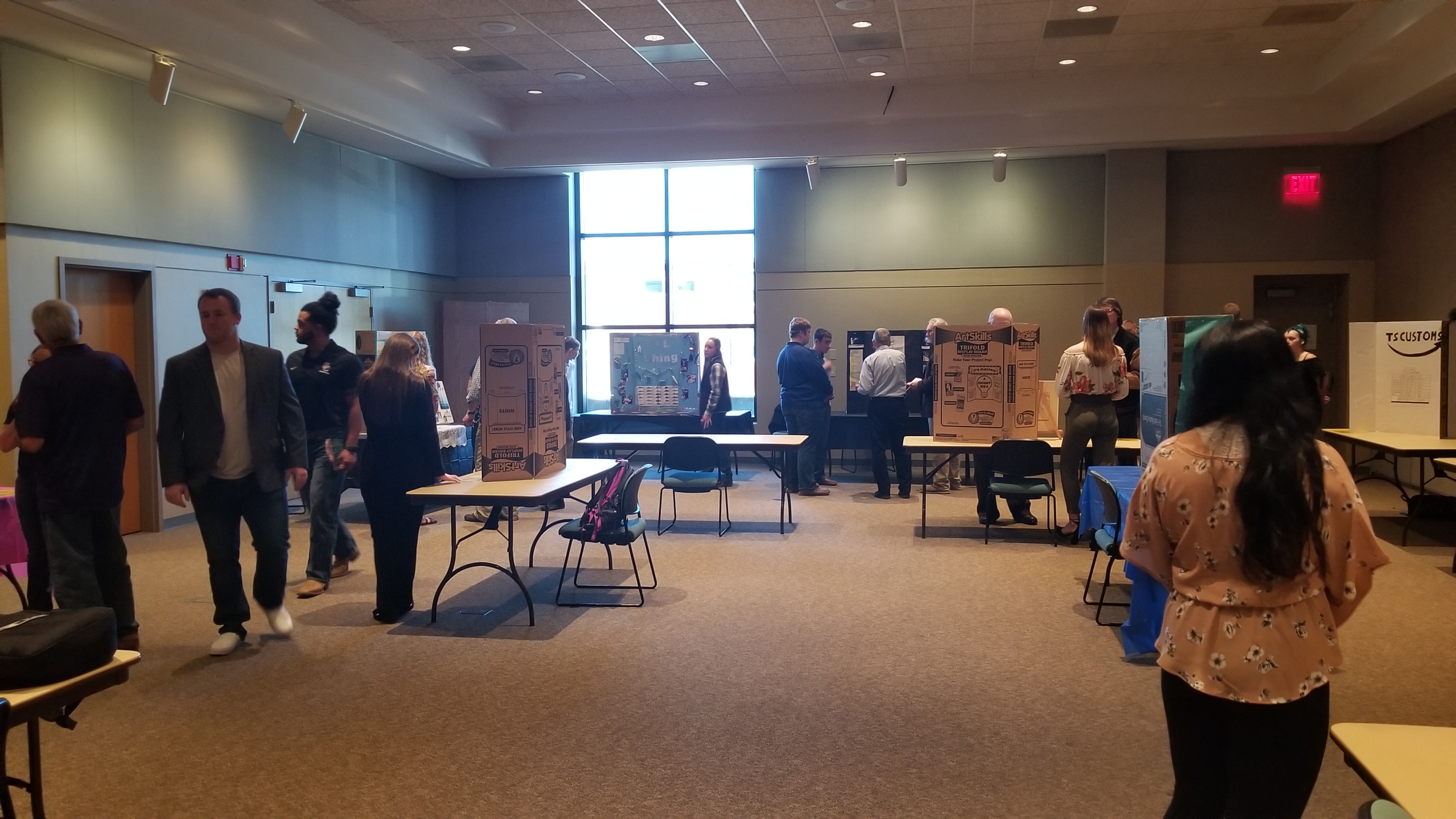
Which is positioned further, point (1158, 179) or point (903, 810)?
point (1158, 179)

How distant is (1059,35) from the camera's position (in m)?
8.59

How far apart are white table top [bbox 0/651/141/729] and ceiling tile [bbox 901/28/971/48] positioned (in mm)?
7775

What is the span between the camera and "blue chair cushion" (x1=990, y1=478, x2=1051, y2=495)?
6766 mm

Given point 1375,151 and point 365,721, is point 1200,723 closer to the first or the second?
point 365,721

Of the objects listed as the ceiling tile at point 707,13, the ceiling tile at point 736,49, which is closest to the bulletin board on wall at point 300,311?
the ceiling tile at point 707,13

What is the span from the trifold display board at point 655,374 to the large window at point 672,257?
1.50m

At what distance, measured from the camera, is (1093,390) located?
6.47 m

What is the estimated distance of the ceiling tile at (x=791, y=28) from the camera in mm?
8133

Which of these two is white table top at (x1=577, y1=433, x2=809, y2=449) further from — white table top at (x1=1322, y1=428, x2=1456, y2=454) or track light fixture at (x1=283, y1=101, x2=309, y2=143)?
white table top at (x1=1322, y1=428, x2=1456, y2=454)

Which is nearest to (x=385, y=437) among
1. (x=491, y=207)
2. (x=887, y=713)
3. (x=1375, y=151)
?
(x=887, y=713)

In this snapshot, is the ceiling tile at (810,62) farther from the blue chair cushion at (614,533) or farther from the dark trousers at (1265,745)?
the dark trousers at (1265,745)

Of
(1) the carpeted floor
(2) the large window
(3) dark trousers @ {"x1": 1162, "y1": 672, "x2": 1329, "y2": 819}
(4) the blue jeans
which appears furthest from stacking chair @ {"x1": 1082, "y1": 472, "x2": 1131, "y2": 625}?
(2) the large window

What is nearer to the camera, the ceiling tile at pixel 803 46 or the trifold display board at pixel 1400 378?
the trifold display board at pixel 1400 378

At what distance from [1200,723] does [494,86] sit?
9.78 metres
